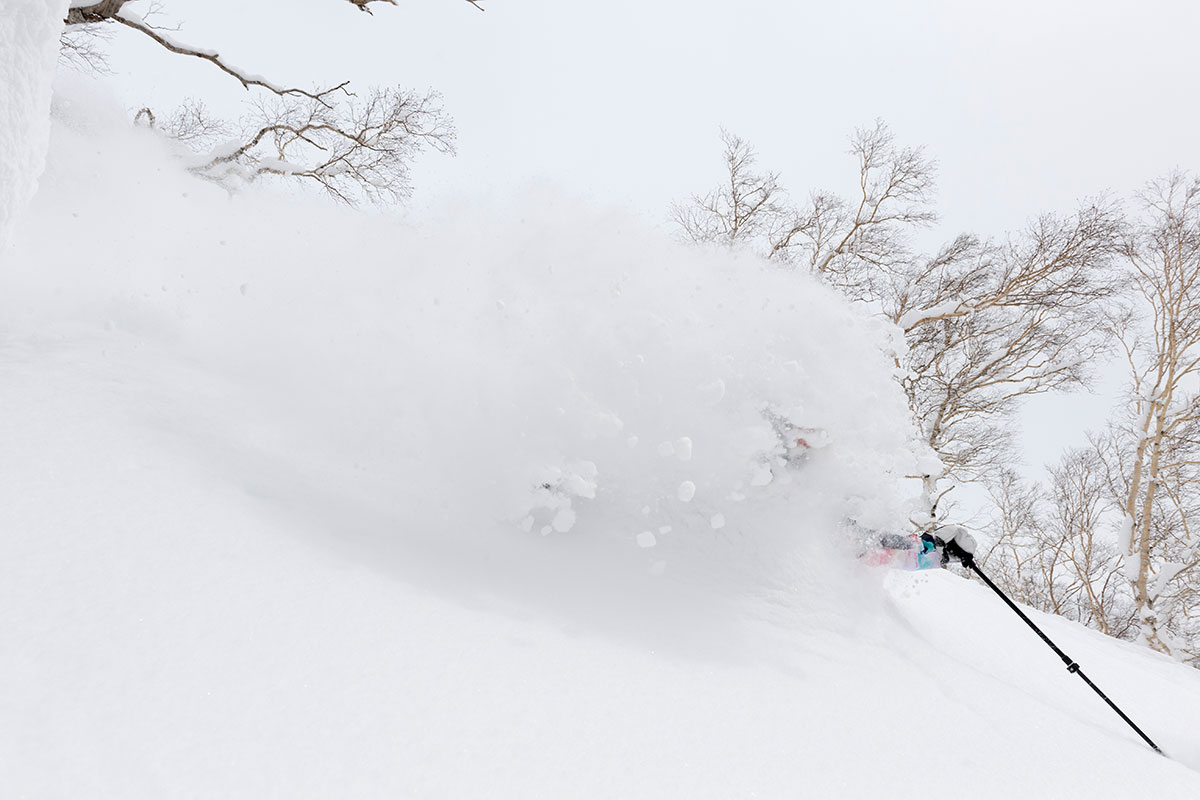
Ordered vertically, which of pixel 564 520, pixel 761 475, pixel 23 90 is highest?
pixel 23 90

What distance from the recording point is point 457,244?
4305mm

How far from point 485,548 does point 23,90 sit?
298 centimetres

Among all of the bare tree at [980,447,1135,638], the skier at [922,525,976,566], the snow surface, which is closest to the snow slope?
the skier at [922,525,976,566]

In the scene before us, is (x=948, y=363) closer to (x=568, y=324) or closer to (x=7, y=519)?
(x=568, y=324)

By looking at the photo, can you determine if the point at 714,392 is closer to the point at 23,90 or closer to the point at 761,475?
the point at 761,475

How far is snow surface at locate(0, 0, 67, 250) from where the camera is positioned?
265 cm

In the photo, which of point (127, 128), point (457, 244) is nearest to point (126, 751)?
point (457, 244)

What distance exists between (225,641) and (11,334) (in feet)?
7.79

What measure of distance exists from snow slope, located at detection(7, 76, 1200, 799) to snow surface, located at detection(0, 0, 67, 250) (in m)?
0.61

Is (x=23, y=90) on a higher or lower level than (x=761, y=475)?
higher

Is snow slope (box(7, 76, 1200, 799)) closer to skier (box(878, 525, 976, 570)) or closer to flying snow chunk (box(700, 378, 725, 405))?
flying snow chunk (box(700, 378, 725, 405))

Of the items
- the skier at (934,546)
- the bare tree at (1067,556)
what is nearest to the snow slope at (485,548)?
the skier at (934,546)

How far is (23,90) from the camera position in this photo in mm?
2732

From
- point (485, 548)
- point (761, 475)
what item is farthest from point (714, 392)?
point (485, 548)
